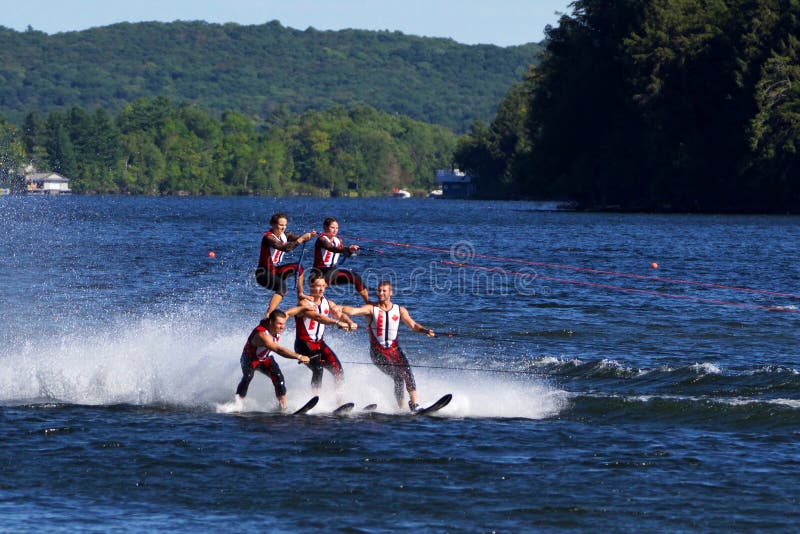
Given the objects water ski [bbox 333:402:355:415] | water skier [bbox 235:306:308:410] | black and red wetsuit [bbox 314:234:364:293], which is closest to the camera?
water skier [bbox 235:306:308:410]

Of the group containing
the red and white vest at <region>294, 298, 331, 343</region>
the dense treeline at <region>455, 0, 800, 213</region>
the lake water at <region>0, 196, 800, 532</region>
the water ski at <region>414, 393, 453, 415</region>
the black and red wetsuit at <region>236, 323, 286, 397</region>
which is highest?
the dense treeline at <region>455, 0, 800, 213</region>

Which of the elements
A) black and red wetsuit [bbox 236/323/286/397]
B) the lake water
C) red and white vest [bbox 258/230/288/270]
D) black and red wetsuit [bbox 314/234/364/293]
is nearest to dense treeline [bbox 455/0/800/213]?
the lake water

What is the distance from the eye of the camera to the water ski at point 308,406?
53.2 feet

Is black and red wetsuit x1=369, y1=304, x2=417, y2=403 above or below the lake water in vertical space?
above

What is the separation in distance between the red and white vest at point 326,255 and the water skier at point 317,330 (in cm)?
99

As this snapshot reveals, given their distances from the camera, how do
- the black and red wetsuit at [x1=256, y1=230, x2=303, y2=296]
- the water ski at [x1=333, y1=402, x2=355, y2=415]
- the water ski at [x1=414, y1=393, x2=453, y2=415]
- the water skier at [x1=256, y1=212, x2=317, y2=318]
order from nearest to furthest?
the water ski at [x1=333, y1=402, x2=355, y2=415] → the water ski at [x1=414, y1=393, x2=453, y2=415] → the water skier at [x1=256, y1=212, x2=317, y2=318] → the black and red wetsuit at [x1=256, y1=230, x2=303, y2=296]

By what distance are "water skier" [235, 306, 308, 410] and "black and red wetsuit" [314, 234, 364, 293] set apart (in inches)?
66.9

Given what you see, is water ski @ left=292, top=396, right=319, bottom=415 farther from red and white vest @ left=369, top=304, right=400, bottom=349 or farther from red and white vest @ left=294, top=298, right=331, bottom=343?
red and white vest @ left=369, top=304, right=400, bottom=349

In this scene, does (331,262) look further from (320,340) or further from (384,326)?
(384,326)

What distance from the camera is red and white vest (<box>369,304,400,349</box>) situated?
1634cm

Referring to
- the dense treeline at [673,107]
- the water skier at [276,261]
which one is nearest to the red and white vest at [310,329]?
the water skier at [276,261]

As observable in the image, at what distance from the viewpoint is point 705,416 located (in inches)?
648

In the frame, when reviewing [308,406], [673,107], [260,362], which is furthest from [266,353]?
[673,107]

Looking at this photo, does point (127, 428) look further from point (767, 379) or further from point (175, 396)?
point (767, 379)
